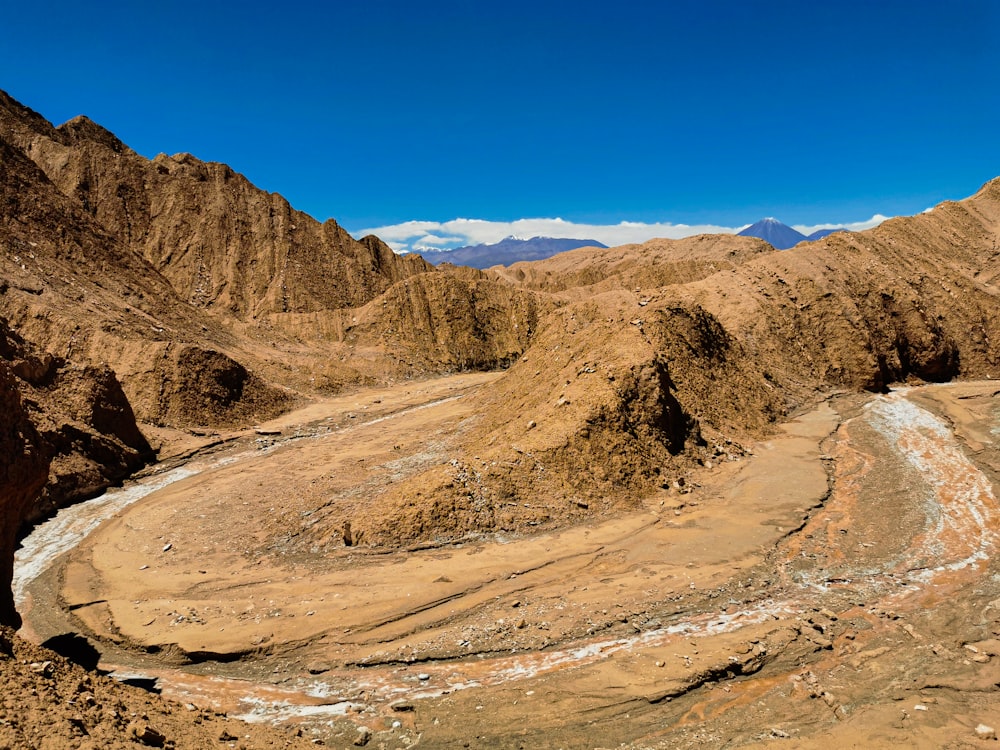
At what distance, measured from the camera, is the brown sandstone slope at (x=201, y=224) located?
47.3 metres

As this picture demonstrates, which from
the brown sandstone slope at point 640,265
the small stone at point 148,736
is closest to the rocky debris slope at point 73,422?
the small stone at point 148,736

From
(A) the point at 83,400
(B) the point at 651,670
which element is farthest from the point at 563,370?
(A) the point at 83,400

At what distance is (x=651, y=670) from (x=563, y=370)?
12723 mm

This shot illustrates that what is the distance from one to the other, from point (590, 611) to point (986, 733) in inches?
220

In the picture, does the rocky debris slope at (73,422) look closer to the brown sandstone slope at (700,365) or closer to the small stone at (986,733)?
the brown sandstone slope at (700,365)

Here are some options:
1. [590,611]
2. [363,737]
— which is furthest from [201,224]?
[363,737]

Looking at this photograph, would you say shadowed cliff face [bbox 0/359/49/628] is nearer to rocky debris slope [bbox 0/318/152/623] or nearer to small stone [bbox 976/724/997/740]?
rocky debris slope [bbox 0/318/152/623]

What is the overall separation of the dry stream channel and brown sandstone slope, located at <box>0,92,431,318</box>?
109ft

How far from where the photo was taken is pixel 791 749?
6.93 meters

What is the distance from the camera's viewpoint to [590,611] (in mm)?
10500

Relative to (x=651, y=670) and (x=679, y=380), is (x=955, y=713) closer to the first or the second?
(x=651, y=670)

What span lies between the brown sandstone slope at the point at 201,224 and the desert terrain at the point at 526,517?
1236cm

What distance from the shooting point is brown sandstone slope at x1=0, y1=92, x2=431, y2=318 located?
155ft

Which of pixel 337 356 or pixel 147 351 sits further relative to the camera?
pixel 337 356
